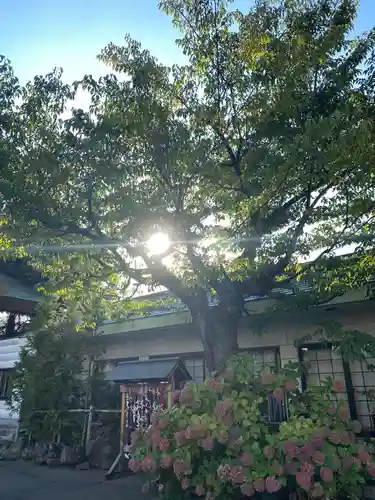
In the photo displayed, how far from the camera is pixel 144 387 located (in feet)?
25.4

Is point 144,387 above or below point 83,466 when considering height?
above

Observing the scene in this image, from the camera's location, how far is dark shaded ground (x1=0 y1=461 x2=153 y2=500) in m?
5.71

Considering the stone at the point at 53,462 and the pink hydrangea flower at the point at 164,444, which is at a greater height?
the pink hydrangea flower at the point at 164,444

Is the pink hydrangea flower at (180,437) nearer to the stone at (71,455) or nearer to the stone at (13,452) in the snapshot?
the stone at (71,455)

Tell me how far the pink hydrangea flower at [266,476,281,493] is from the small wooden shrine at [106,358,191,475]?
344 cm

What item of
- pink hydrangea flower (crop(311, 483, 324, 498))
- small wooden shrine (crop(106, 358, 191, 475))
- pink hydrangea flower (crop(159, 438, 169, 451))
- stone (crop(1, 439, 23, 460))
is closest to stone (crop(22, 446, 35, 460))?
stone (crop(1, 439, 23, 460))

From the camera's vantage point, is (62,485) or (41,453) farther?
(41,453)

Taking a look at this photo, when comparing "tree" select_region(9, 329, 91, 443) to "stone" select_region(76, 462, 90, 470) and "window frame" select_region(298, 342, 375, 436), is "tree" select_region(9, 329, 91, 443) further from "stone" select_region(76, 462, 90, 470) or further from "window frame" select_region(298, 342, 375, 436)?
"window frame" select_region(298, 342, 375, 436)

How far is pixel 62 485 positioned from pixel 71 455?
81.5 inches

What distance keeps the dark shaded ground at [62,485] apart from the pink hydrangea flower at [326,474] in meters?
3.02

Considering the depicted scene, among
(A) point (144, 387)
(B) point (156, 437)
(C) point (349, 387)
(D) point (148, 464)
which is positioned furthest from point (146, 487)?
(C) point (349, 387)

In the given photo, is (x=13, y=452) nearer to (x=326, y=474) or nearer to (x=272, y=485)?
(x=272, y=485)

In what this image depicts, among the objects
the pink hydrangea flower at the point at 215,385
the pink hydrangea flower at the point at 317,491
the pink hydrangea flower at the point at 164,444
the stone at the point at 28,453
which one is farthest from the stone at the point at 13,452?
the pink hydrangea flower at the point at 317,491

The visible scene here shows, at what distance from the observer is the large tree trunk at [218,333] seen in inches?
249
